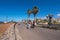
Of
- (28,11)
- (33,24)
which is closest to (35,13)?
(28,11)

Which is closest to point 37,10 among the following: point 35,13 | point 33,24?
point 35,13

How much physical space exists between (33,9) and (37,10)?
2.96m

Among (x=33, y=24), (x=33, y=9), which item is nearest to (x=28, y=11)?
(x=33, y=9)

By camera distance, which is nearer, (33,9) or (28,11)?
(33,9)

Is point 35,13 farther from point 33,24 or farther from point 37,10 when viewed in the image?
point 33,24

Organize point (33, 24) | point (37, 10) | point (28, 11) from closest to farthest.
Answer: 1. point (33, 24)
2. point (37, 10)
3. point (28, 11)

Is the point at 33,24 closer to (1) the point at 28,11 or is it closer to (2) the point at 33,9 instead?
(2) the point at 33,9

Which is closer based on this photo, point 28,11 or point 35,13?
point 35,13

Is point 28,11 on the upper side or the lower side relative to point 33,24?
upper

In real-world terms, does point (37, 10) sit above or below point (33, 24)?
above

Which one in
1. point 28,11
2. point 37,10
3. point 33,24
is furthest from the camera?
point 28,11

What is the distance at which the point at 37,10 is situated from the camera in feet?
360

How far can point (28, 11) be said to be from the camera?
148 m

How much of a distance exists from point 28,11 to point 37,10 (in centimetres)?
3895
